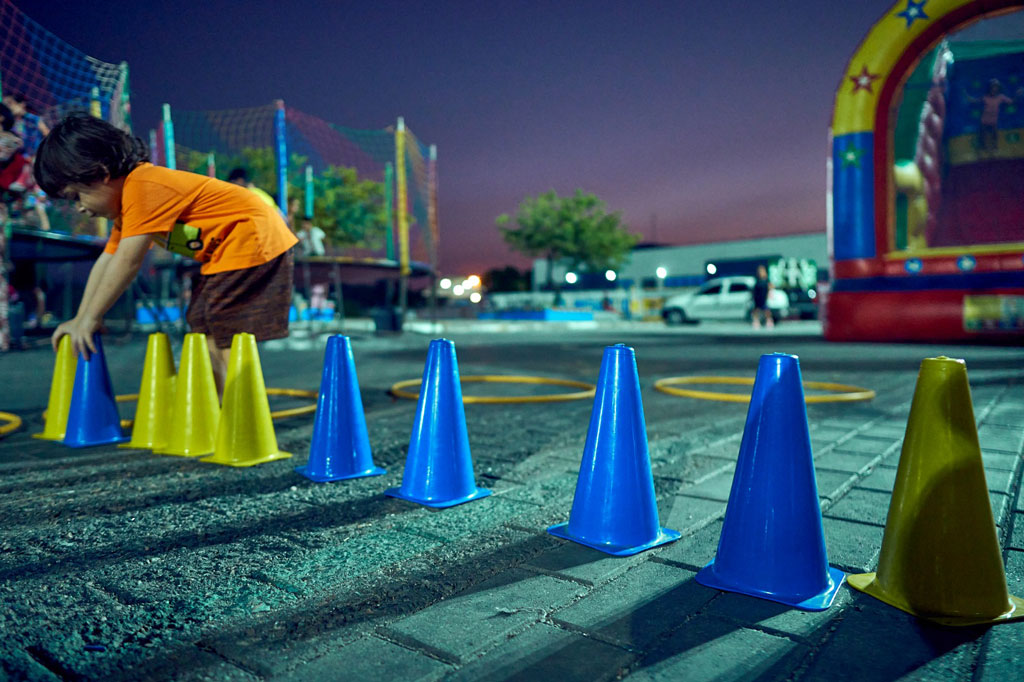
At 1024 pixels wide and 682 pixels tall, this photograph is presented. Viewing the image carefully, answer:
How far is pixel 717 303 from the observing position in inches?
1046

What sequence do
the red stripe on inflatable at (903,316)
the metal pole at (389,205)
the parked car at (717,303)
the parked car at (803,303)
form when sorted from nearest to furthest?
1. the red stripe on inflatable at (903,316)
2. the metal pole at (389,205)
3. the parked car at (717,303)
4. the parked car at (803,303)

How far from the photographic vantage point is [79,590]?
67.0 inches

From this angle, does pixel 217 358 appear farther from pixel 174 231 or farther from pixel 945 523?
pixel 945 523

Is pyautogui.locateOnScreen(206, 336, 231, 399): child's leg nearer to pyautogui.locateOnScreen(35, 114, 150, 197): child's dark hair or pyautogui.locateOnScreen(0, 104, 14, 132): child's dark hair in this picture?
pyautogui.locateOnScreen(35, 114, 150, 197): child's dark hair

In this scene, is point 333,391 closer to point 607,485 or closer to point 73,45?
point 607,485

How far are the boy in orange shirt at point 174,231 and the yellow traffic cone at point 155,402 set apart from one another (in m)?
0.25

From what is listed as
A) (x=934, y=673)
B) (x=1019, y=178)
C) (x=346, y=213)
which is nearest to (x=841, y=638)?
(x=934, y=673)

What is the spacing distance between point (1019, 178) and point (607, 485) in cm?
1470

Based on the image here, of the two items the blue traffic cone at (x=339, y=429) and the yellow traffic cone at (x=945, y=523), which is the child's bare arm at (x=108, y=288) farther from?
the yellow traffic cone at (x=945, y=523)

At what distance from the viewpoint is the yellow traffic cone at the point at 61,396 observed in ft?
12.5

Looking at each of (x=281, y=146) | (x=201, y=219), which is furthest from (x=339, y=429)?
(x=281, y=146)

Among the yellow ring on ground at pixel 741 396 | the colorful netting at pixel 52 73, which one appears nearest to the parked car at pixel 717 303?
the yellow ring on ground at pixel 741 396

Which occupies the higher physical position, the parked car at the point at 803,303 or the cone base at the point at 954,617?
the parked car at the point at 803,303

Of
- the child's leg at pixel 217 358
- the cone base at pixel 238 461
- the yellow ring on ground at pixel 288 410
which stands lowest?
the cone base at pixel 238 461
